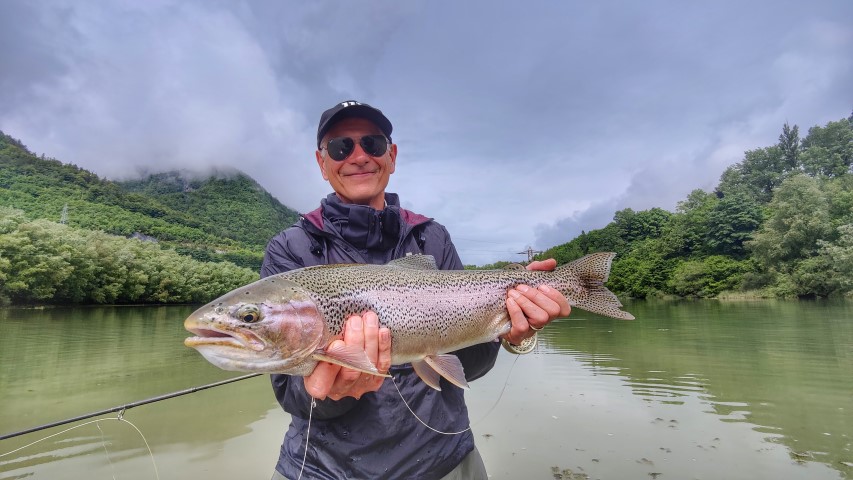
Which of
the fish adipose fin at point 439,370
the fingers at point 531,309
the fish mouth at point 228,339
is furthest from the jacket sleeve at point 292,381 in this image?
the fingers at point 531,309

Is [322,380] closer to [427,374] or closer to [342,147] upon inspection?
[427,374]

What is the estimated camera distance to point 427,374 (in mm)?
2904

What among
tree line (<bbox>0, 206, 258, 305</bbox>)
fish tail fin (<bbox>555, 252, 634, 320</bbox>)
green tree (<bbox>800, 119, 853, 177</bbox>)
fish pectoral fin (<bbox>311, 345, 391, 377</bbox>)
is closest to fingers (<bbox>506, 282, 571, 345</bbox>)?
fish tail fin (<bbox>555, 252, 634, 320</bbox>)

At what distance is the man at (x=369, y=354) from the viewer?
268 centimetres

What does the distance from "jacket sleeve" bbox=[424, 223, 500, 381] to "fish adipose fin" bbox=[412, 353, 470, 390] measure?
44 cm

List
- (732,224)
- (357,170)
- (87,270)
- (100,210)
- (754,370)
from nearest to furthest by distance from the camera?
(357,170) < (754,370) < (87,270) < (732,224) < (100,210)

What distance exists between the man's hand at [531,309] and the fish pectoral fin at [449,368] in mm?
670

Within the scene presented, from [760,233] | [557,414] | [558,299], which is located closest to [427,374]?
[558,299]

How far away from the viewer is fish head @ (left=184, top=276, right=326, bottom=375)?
7.88ft

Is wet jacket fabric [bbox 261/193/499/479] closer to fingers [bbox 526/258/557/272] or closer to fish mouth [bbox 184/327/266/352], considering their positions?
fish mouth [bbox 184/327/266/352]

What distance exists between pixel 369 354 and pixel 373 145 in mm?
1794

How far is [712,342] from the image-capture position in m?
19.6

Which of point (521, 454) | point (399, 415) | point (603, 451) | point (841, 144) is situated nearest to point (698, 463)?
point (603, 451)

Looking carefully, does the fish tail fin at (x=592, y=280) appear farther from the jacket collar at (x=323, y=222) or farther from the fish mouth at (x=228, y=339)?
the fish mouth at (x=228, y=339)
